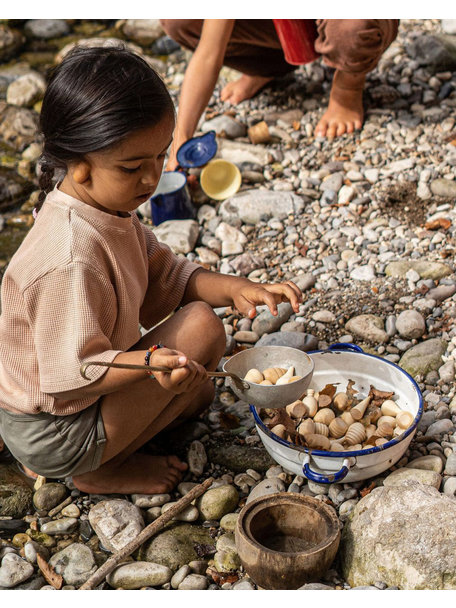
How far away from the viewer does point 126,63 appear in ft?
5.70

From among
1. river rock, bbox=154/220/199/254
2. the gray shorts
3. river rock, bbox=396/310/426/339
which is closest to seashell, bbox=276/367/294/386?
the gray shorts

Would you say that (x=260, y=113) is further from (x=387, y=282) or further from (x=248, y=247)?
(x=387, y=282)

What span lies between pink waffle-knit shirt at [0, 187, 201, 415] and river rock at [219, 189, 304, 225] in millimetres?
1368

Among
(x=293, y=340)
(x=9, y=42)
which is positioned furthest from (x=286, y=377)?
(x=9, y=42)

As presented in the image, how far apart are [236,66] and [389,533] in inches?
116

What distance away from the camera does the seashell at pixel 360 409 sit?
2205 millimetres

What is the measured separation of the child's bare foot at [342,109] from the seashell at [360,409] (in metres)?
1.84

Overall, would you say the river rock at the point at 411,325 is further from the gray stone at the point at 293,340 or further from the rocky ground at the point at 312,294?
the gray stone at the point at 293,340

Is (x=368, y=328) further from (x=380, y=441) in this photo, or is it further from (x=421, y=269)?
(x=380, y=441)

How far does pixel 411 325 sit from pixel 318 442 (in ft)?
2.17

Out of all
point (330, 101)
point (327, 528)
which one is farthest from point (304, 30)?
point (327, 528)

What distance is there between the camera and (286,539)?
1877mm

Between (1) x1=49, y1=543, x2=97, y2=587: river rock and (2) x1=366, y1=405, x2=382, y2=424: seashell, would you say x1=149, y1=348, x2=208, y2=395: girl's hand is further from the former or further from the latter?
(2) x1=366, y1=405, x2=382, y2=424: seashell

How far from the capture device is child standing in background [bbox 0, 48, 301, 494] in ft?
5.61
